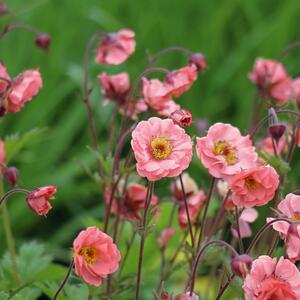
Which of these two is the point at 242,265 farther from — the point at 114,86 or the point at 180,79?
the point at 114,86

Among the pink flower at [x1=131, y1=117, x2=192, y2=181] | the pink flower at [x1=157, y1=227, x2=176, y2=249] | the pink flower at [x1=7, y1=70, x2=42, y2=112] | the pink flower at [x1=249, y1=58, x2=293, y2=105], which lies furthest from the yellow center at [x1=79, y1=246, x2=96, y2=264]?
the pink flower at [x1=249, y1=58, x2=293, y2=105]

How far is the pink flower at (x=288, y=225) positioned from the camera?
1.48 m

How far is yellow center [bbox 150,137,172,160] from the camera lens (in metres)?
1.55

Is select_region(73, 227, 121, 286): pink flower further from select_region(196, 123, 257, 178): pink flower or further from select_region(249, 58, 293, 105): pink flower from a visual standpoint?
select_region(249, 58, 293, 105): pink flower

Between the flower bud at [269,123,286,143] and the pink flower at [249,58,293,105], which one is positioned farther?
the pink flower at [249,58,293,105]

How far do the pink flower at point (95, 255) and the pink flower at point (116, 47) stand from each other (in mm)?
670

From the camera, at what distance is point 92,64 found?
4.07m

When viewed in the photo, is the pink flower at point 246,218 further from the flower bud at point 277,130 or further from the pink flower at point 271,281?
the pink flower at point 271,281

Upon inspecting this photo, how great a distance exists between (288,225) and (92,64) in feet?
8.70

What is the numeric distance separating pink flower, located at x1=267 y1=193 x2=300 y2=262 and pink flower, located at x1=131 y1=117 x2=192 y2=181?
18 cm

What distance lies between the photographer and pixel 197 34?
168 inches

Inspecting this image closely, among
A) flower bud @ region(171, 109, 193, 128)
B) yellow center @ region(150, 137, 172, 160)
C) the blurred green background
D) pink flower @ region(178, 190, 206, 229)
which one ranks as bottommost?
the blurred green background

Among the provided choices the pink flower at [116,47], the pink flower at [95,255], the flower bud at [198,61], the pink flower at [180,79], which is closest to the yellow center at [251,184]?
the pink flower at [95,255]

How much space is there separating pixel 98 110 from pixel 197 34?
2.10 feet
